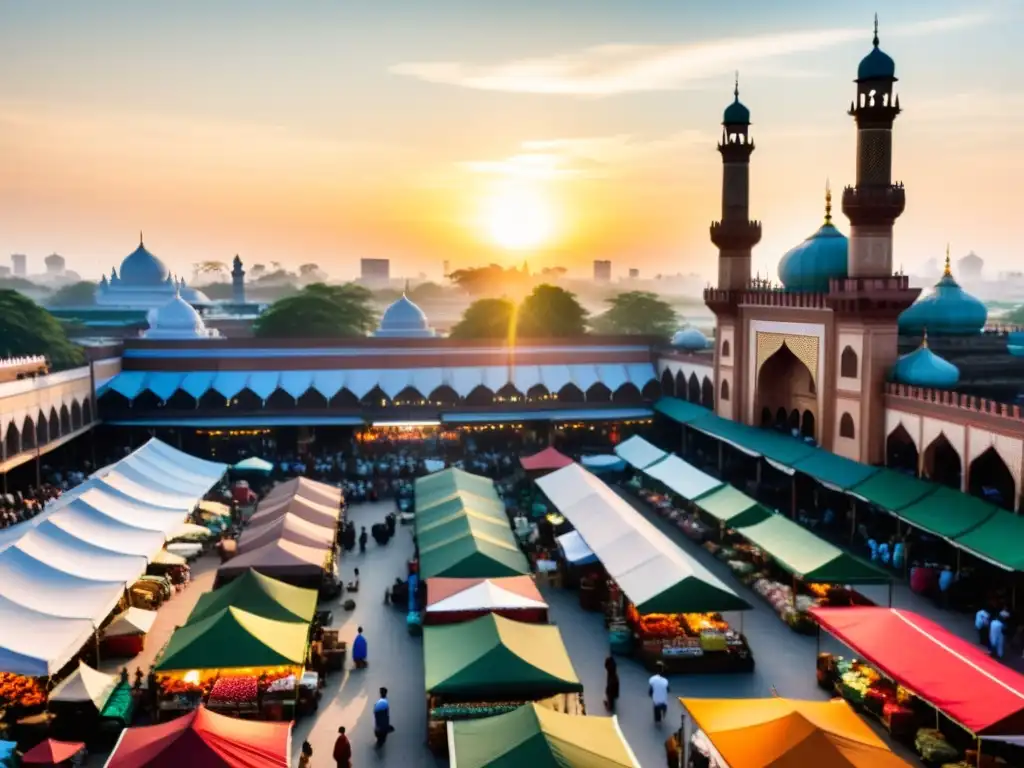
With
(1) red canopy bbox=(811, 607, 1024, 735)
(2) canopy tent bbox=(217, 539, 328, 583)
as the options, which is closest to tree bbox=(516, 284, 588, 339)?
(2) canopy tent bbox=(217, 539, 328, 583)

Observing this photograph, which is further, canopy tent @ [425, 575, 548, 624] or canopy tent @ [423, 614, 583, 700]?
canopy tent @ [425, 575, 548, 624]

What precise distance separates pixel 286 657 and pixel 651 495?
14.2 meters

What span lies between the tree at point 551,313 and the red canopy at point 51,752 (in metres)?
44.7

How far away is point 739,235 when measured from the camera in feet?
94.2

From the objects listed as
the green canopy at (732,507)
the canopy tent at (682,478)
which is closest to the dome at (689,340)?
the canopy tent at (682,478)

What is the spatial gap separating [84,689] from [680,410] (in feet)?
70.3

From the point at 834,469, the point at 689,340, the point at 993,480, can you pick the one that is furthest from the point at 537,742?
the point at 689,340

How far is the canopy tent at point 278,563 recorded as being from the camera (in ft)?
50.2

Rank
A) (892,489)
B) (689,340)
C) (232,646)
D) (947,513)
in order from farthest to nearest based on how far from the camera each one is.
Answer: (689,340)
(892,489)
(947,513)
(232,646)

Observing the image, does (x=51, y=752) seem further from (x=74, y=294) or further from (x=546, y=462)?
(x=74, y=294)

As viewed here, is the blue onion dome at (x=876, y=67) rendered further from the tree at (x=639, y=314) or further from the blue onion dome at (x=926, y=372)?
the tree at (x=639, y=314)

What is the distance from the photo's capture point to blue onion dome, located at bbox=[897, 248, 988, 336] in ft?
81.3

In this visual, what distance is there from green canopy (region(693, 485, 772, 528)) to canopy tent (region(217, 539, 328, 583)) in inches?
308

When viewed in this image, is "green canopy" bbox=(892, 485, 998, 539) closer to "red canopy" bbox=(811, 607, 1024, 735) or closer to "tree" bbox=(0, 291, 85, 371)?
"red canopy" bbox=(811, 607, 1024, 735)
